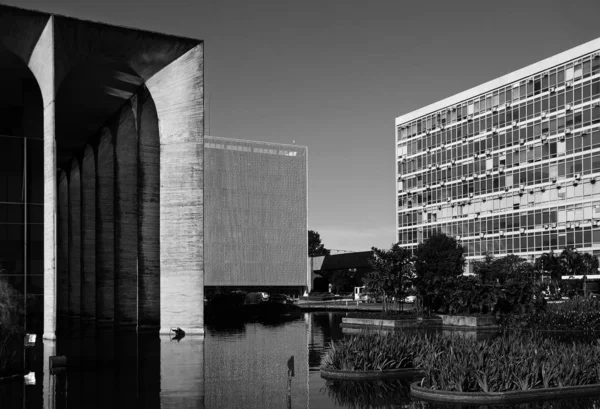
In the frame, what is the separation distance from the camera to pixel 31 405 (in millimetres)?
14961

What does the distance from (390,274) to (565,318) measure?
10706mm

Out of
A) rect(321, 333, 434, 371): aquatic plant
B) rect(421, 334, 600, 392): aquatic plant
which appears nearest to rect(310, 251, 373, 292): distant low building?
rect(321, 333, 434, 371): aquatic plant

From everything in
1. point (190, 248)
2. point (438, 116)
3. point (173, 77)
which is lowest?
point (190, 248)

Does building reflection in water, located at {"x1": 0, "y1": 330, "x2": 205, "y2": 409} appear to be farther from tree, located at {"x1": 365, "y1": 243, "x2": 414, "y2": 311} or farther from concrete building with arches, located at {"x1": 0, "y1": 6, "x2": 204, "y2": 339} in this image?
tree, located at {"x1": 365, "y1": 243, "x2": 414, "y2": 311}

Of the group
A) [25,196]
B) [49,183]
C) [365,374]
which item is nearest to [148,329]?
[25,196]

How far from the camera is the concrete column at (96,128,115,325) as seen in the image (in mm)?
46094

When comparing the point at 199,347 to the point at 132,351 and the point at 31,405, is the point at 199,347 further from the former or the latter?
the point at 31,405

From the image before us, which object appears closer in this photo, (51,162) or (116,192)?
(51,162)

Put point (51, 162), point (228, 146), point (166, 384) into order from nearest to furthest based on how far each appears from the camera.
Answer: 1. point (166, 384)
2. point (51, 162)
3. point (228, 146)

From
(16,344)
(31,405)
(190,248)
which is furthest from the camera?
(190,248)

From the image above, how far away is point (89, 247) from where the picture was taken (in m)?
49.8

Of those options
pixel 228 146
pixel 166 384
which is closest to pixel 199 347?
pixel 166 384

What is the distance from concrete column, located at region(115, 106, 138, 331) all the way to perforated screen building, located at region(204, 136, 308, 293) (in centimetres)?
5673

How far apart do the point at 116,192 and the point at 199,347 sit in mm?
17990
